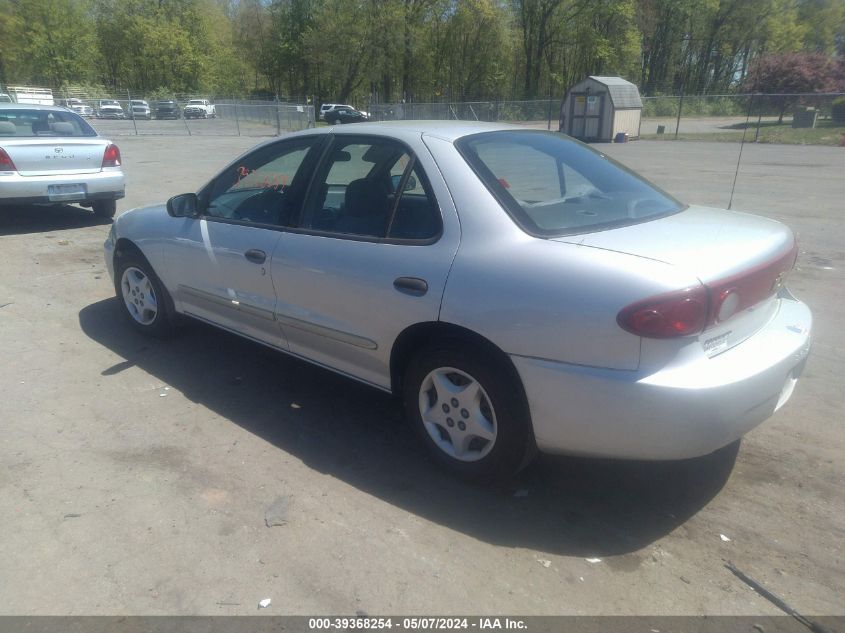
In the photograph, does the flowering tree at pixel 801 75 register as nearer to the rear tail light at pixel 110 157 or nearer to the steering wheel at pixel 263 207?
the rear tail light at pixel 110 157

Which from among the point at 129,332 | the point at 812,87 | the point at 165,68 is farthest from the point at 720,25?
the point at 129,332

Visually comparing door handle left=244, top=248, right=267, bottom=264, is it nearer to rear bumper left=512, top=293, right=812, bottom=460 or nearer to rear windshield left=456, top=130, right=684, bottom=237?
rear windshield left=456, top=130, right=684, bottom=237

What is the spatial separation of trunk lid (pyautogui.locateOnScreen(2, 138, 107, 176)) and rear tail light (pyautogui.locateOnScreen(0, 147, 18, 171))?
0.04 metres

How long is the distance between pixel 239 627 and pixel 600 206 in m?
2.50

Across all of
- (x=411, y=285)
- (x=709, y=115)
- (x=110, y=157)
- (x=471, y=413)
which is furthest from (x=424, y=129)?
(x=709, y=115)

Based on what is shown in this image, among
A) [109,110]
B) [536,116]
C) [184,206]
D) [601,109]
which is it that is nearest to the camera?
[184,206]

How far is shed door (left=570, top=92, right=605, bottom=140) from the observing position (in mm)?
29844

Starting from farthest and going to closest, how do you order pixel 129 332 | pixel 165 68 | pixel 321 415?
pixel 165 68 < pixel 129 332 < pixel 321 415

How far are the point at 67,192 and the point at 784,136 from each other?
2967 centimetres

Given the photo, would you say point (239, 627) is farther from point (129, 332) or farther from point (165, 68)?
point (165, 68)

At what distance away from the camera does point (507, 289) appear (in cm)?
281

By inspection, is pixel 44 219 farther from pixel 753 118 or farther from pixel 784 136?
pixel 753 118

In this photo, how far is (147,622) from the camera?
7.95 feet

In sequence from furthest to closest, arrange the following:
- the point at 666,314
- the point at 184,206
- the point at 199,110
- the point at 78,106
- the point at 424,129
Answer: the point at 199,110
the point at 78,106
the point at 184,206
the point at 424,129
the point at 666,314
